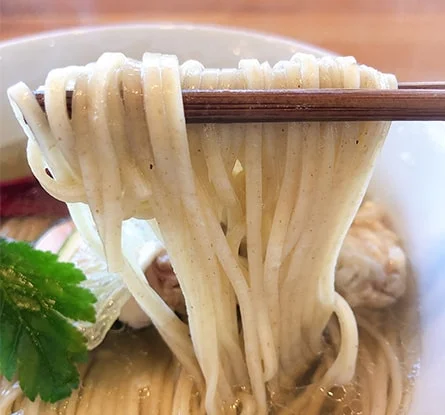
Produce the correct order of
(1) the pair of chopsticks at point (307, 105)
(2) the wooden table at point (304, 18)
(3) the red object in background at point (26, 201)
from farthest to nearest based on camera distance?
(2) the wooden table at point (304, 18), (3) the red object in background at point (26, 201), (1) the pair of chopsticks at point (307, 105)

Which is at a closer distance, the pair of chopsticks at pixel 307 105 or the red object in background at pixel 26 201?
the pair of chopsticks at pixel 307 105

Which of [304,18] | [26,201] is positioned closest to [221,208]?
[26,201]

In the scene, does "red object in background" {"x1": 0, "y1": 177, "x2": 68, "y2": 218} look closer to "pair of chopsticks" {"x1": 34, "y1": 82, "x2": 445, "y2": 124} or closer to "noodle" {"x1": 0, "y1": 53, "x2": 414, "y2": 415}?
"noodle" {"x1": 0, "y1": 53, "x2": 414, "y2": 415}

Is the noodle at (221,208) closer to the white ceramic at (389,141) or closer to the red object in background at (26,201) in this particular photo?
the white ceramic at (389,141)

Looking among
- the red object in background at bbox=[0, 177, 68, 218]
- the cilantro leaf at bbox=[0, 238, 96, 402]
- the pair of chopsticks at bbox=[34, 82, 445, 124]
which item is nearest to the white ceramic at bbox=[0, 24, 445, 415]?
the red object in background at bbox=[0, 177, 68, 218]

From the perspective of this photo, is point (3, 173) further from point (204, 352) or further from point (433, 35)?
point (433, 35)

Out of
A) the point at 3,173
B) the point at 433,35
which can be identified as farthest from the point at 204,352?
the point at 433,35

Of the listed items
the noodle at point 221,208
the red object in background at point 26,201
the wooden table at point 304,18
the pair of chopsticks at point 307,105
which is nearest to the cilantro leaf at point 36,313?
the noodle at point 221,208
